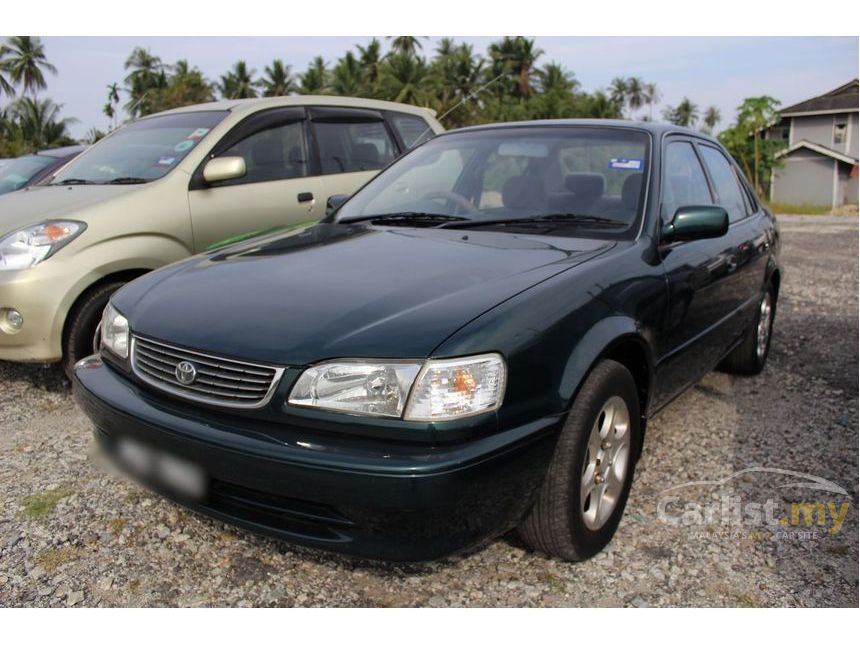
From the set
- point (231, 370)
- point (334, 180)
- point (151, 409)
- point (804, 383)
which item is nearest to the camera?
point (231, 370)

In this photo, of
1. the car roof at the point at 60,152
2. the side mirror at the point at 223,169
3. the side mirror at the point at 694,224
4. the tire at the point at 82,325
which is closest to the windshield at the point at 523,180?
the side mirror at the point at 694,224

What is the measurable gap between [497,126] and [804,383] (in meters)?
2.69

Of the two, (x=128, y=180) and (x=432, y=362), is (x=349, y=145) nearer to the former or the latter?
(x=128, y=180)

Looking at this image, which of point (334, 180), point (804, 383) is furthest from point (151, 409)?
point (804, 383)

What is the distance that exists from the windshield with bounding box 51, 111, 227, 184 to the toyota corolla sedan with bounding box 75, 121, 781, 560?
1780 mm

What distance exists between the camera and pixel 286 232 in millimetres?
3459

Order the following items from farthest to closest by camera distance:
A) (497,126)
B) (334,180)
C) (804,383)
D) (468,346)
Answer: (334,180), (804,383), (497,126), (468,346)

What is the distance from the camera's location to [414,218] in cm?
326

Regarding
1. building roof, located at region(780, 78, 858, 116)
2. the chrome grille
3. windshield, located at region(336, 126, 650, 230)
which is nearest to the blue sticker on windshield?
windshield, located at region(336, 126, 650, 230)

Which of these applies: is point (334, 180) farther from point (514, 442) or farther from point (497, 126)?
point (514, 442)

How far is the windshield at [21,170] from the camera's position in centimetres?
760

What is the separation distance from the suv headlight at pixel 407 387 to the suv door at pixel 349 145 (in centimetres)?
358

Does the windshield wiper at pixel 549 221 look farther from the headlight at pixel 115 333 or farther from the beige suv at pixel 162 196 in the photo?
the beige suv at pixel 162 196

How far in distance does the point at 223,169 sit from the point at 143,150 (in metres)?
0.76
